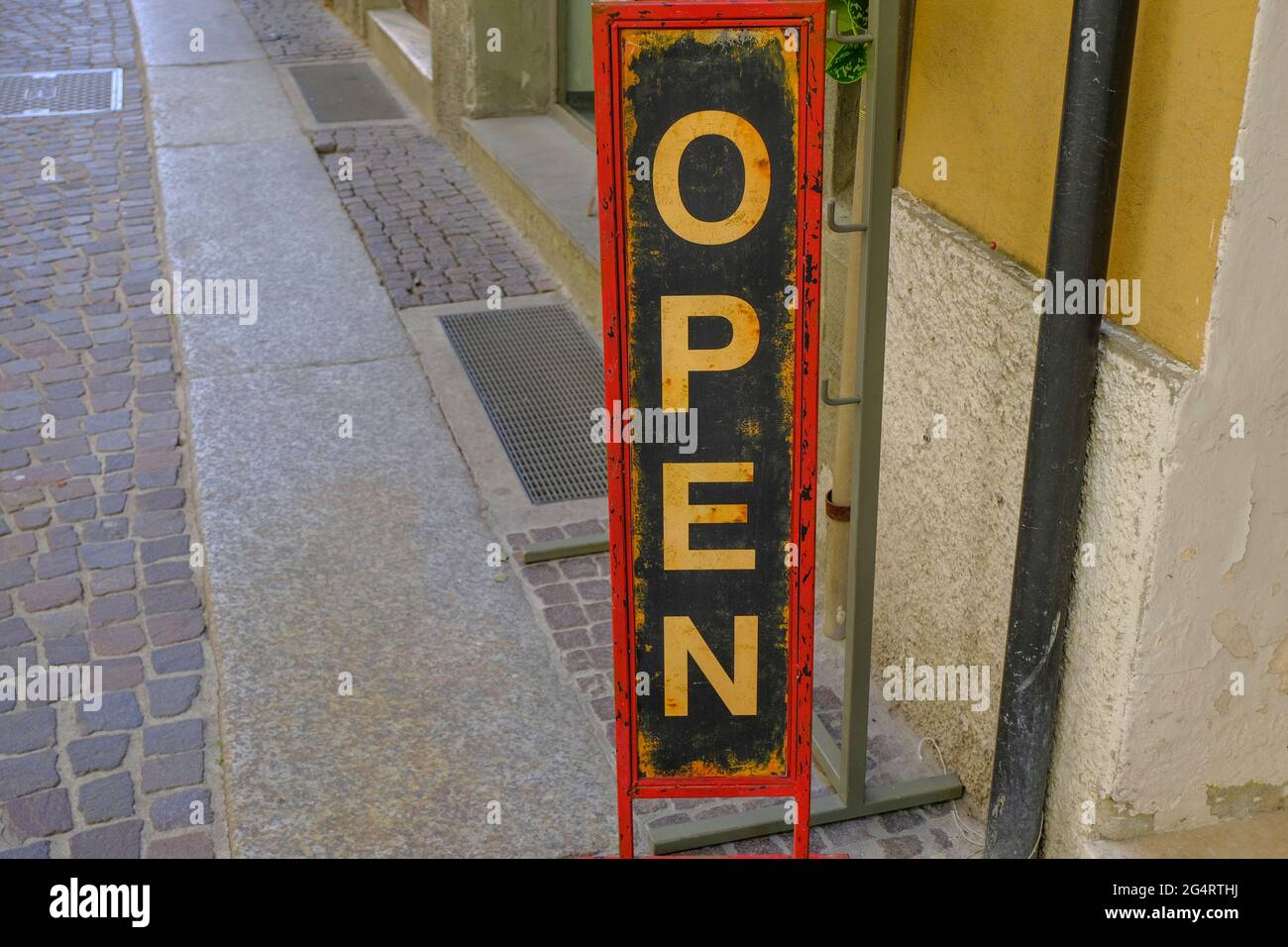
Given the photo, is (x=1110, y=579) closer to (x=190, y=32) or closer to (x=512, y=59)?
(x=512, y=59)

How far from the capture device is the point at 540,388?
5.91 metres

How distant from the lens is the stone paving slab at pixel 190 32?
11492 millimetres

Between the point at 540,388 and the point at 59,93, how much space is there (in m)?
6.29

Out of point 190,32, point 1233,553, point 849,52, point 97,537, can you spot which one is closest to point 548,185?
point 97,537

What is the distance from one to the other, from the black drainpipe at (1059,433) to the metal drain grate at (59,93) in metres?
8.72

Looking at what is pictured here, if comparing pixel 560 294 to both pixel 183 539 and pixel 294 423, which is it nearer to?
pixel 294 423

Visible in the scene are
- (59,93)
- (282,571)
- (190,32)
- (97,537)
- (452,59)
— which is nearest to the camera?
(282,571)

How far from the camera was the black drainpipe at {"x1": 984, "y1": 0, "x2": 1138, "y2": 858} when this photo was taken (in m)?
2.61

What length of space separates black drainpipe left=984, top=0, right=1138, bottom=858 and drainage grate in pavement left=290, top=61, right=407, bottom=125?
7752mm

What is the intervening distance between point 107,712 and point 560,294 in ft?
11.3

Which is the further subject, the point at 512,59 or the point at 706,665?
the point at 512,59

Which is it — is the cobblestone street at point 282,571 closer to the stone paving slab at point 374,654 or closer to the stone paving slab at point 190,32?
the stone paving slab at point 374,654

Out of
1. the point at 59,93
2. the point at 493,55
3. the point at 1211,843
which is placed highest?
the point at 493,55

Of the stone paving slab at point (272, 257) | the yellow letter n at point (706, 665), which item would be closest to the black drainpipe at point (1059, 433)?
the yellow letter n at point (706, 665)
